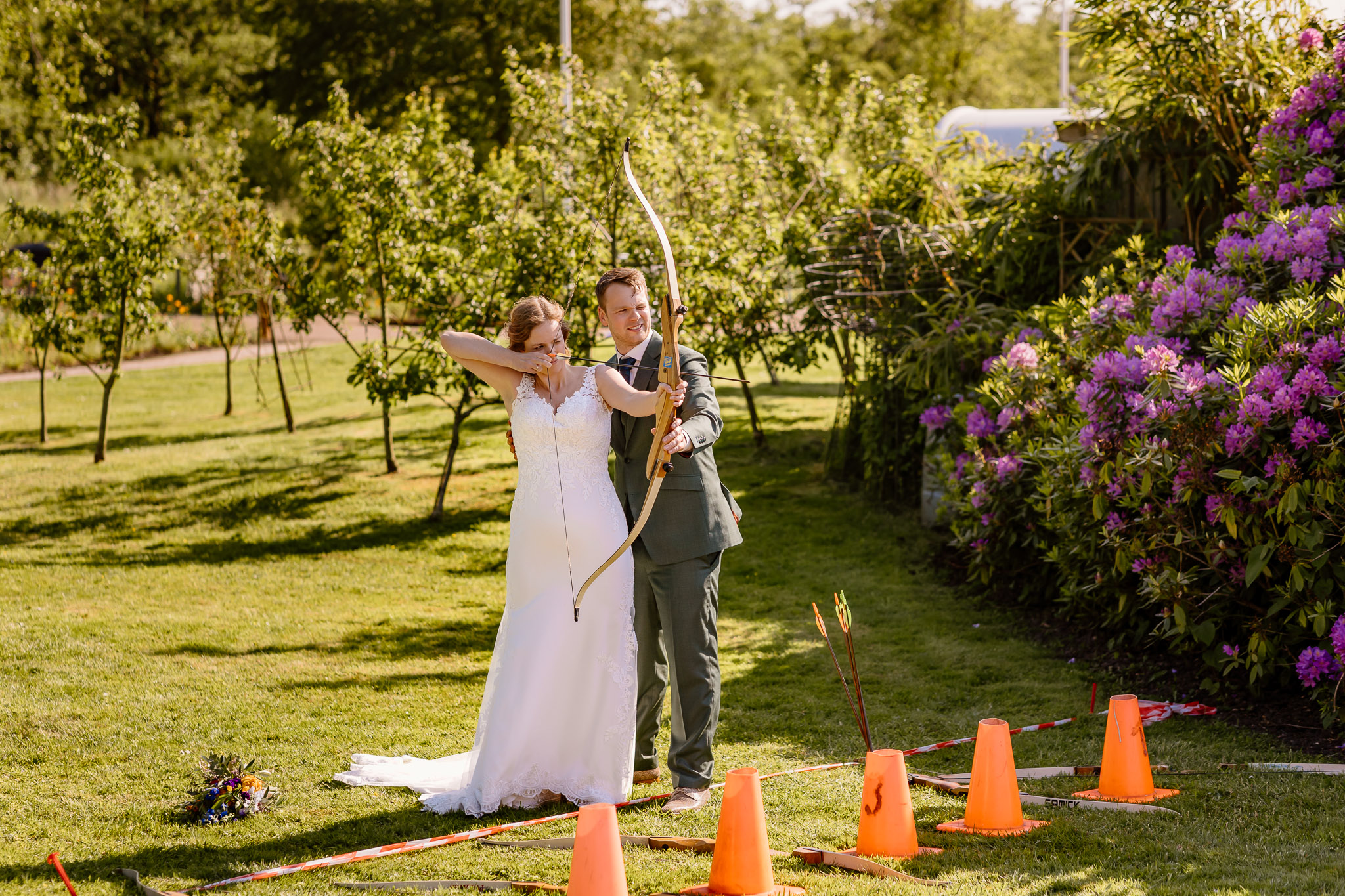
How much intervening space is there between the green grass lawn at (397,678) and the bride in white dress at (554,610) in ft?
0.62

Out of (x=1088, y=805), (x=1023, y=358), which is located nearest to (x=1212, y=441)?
(x=1023, y=358)

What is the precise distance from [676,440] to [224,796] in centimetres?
204

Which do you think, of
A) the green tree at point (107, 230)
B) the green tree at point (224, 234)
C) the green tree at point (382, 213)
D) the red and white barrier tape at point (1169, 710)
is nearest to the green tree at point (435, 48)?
the green tree at point (224, 234)

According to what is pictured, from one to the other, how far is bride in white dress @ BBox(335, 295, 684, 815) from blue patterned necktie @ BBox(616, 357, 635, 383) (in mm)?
97

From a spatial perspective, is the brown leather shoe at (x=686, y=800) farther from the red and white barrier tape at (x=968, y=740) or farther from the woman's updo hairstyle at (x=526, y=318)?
the woman's updo hairstyle at (x=526, y=318)

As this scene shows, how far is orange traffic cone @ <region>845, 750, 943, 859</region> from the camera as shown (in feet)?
Result: 11.4

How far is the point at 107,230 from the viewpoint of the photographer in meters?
11.0

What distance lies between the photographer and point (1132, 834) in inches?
145

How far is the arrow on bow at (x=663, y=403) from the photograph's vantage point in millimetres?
3795

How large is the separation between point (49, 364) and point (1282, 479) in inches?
662

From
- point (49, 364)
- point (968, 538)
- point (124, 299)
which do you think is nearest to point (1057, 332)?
point (968, 538)

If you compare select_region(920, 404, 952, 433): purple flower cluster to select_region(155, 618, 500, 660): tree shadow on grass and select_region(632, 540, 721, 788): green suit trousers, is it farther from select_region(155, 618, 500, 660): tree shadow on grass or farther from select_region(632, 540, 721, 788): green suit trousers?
select_region(632, 540, 721, 788): green suit trousers

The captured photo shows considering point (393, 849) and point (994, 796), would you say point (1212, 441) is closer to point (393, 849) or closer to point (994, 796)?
point (994, 796)

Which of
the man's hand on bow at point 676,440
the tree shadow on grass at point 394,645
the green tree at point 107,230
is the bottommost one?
the tree shadow on grass at point 394,645
